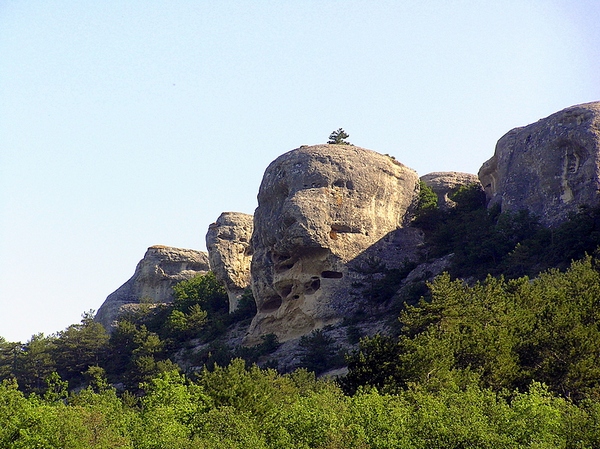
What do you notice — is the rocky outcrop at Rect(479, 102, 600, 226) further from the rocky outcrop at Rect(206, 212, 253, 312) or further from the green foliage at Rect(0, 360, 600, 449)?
the green foliage at Rect(0, 360, 600, 449)

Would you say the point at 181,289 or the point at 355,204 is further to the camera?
the point at 181,289

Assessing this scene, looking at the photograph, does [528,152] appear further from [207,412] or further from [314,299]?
[207,412]

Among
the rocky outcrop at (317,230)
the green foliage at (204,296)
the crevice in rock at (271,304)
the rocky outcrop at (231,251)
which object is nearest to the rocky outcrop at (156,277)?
the green foliage at (204,296)

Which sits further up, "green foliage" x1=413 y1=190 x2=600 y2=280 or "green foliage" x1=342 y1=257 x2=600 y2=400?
"green foliage" x1=413 y1=190 x2=600 y2=280

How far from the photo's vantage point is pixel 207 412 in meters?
33.3

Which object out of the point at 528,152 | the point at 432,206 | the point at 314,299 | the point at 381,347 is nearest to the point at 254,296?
the point at 314,299

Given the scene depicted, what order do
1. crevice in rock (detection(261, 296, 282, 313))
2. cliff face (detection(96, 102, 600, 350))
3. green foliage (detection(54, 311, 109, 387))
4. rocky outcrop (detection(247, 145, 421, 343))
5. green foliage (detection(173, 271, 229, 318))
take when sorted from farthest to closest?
green foliage (detection(173, 271, 229, 318)) → green foliage (detection(54, 311, 109, 387)) → crevice in rock (detection(261, 296, 282, 313)) → rocky outcrop (detection(247, 145, 421, 343)) → cliff face (detection(96, 102, 600, 350))

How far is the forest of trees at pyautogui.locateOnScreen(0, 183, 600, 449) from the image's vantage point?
2745cm

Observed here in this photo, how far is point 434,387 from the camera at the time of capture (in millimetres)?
32594

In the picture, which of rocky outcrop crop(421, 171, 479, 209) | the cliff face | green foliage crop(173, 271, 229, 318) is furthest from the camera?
rocky outcrop crop(421, 171, 479, 209)

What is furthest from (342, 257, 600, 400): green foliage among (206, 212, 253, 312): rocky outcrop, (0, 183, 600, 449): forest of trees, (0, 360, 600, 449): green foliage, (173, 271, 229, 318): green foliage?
(173, 271, 229, 318): green foliage

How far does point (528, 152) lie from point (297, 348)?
1444 cm

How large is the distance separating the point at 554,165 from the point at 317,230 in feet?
37.5

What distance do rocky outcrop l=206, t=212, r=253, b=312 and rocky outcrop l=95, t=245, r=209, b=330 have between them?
8973 mm
